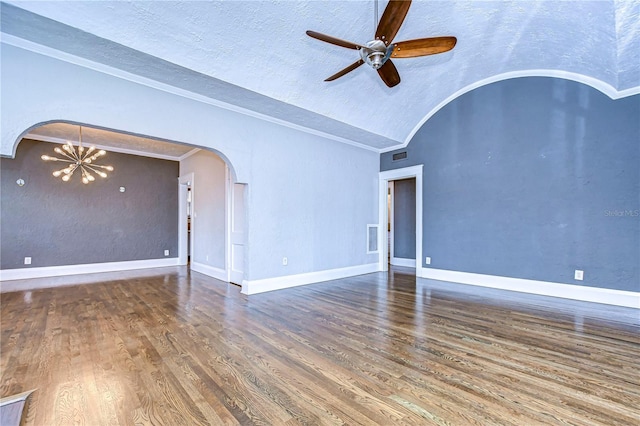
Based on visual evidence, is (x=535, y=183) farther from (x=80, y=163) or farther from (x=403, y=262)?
(x=80, y=163)

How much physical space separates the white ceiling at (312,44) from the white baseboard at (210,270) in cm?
319

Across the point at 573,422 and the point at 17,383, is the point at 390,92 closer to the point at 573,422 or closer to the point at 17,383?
the point at 573,422

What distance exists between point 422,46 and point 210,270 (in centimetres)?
556

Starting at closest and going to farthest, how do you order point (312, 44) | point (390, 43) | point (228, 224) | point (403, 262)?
point (390, 43) < point (312, 44) < point (228, 224) < point (403, 262)

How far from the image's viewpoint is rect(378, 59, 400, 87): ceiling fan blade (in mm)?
3146

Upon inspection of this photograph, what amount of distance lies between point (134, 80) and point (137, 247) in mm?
4997

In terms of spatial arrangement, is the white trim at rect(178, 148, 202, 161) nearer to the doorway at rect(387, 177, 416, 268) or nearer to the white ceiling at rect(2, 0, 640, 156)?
the white ceiling at rect(2, 0, 640, 156)

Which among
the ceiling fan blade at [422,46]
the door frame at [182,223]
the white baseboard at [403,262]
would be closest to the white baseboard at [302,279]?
the white baseboard at [403,262]

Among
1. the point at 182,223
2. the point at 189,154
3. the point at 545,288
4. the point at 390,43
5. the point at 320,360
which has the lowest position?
the point at 320,360

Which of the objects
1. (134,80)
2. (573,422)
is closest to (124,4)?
(134,80)

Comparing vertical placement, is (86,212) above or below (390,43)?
below

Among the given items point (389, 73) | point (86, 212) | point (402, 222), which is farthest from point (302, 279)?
point (86, 212)

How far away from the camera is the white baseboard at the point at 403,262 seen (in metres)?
7.48

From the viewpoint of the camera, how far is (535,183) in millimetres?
4746
